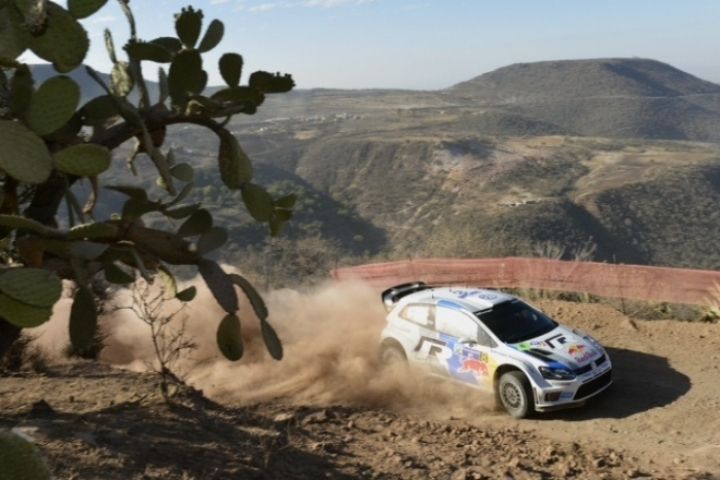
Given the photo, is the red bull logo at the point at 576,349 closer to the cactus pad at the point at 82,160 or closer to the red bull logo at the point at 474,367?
the red bull logo at the point at 474,367

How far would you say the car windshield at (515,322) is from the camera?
9689 mm

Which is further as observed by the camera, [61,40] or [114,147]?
[114,147]

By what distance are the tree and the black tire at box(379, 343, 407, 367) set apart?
22.9 feet

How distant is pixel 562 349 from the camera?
30.6 ft

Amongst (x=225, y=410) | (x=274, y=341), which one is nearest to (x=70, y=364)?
(x=225, y=410)

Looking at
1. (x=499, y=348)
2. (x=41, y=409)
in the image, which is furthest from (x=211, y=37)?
(x=499, y=348)

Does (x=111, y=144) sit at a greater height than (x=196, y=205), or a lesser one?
greater

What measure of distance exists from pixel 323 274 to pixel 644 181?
43994mm

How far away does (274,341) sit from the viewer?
3434 mm

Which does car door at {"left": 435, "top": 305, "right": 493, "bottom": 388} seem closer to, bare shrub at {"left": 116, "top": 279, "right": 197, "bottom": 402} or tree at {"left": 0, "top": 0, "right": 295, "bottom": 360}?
bare shrub at {"left": 116, "top": 279, "right": 197, "bottom": 402}

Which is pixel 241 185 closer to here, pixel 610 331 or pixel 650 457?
pixel 650 457

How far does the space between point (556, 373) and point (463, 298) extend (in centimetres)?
200

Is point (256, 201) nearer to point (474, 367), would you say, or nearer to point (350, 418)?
point (350, 418)

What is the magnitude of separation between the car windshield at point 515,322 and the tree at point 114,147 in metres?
6.26
